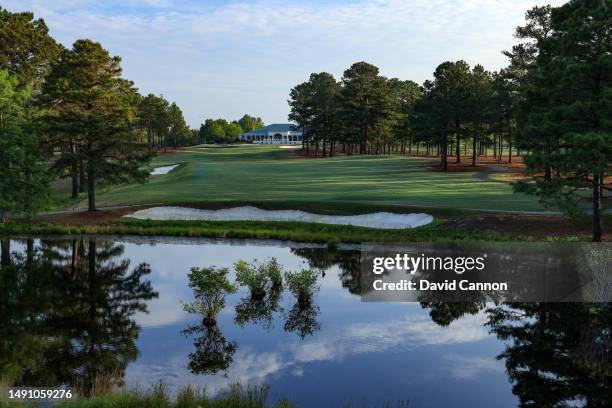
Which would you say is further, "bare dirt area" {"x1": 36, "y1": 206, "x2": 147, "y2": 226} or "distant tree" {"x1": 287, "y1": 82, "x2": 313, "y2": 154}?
"distant tree" {"x1": 287, "y1": 82, "x2": 313, "y2": 154}

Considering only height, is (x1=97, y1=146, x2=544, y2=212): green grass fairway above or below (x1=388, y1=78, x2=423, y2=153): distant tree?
below

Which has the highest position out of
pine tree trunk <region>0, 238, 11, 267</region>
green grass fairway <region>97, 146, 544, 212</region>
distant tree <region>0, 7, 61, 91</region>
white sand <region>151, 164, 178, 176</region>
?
distant tree <region>0, 7, 61, 91</region>

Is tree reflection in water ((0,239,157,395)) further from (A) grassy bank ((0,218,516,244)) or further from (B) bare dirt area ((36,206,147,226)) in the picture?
(B) bare dirt area ((36,206,147,226))

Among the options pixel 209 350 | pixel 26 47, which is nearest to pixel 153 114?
pixel 26 47

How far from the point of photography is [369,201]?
4550cm

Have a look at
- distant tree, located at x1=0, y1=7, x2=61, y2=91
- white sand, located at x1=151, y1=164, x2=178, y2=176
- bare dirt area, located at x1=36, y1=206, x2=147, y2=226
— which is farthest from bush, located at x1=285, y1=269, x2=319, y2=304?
white sand, located at x1=151, y1=164, x2=178, y2=176

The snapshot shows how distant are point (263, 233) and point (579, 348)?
74.0 ft

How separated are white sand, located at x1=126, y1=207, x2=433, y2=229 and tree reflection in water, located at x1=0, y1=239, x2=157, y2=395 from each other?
11185 mm

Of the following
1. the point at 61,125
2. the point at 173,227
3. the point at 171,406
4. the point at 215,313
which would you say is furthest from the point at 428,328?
the point at 61,125

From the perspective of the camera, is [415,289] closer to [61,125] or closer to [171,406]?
[171,406]

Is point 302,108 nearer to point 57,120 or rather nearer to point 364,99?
point 364,99

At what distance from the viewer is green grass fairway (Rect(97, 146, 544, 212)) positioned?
44062 millimetres

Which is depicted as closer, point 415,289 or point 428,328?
point 428,328

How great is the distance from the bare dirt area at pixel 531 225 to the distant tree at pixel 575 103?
286cm
